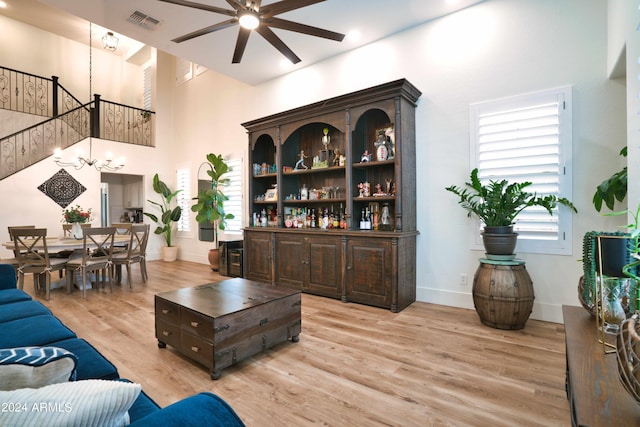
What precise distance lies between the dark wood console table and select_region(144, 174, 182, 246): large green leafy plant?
780 centimetres

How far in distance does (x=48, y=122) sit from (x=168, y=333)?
7208 millimetres

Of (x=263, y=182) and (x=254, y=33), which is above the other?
(x=254, y=33)

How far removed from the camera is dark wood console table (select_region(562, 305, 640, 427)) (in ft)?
2.72

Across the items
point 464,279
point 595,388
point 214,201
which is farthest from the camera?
point 214,201

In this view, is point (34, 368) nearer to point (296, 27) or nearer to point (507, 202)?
point (296, 27)

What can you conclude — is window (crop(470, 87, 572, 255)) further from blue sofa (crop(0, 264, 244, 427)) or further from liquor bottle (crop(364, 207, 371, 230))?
blue sofa (crop(0, 264, 244, 427))

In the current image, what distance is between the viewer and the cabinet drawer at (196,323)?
7.36 ft

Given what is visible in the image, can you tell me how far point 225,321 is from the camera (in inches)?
89.7

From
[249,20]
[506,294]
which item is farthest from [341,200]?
[249,20]

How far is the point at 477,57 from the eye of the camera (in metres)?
3.71

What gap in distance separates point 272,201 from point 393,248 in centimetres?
245

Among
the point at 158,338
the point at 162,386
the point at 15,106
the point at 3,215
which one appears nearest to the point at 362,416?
the point at 162,386

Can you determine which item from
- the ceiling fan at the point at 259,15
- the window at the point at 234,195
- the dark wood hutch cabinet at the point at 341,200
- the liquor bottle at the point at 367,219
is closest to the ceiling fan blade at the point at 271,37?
the ceiling fan at the point at 259,15

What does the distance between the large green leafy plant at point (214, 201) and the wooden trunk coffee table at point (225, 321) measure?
3462 mm
